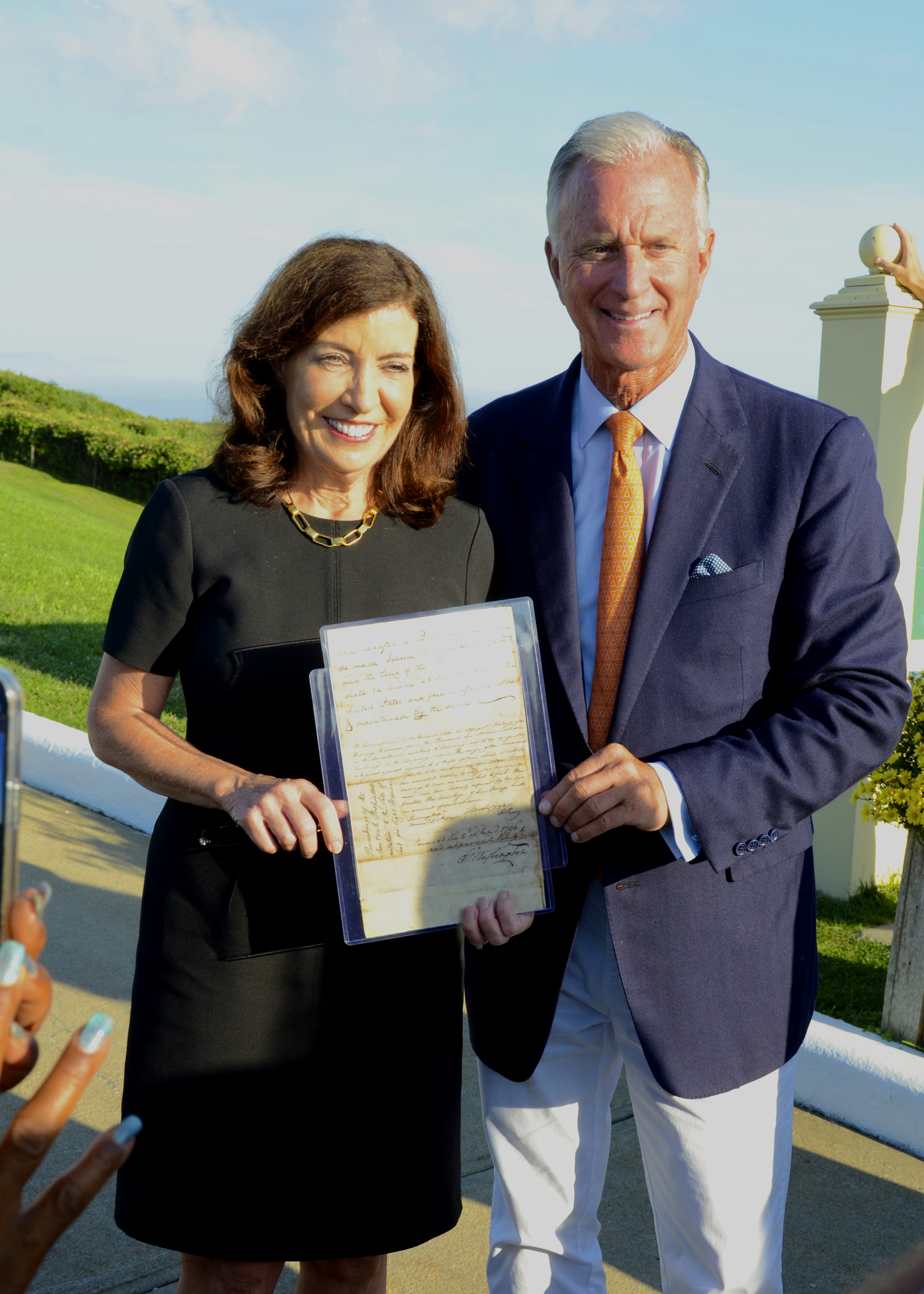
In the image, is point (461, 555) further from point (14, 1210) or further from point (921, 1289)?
point (921, 1289)

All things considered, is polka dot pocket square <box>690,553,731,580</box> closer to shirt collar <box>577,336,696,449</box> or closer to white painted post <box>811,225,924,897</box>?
shirt collar <box>577,336,696,449</box>

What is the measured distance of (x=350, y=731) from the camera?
80.3 inches

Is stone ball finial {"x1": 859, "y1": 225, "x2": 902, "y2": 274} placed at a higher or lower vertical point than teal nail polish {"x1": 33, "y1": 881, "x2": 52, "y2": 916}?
higher

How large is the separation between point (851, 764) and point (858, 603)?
0.30 metres

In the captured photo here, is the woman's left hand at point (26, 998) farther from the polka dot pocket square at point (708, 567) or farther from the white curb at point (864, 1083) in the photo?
the white curb at point (864, 1083)

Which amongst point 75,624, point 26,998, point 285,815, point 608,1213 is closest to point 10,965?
point 26,998

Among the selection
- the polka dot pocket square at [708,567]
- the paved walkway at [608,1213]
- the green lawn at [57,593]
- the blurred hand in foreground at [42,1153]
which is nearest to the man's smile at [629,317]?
the polka dot pocket square at [708,567]

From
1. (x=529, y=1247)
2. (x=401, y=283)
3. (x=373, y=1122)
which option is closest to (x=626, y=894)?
(x=373, y=1122)

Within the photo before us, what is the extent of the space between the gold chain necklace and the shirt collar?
54cm

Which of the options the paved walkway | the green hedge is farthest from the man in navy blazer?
the green hedge

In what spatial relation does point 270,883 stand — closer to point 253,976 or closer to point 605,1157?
point 253,976

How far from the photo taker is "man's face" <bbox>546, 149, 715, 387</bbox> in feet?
7.60

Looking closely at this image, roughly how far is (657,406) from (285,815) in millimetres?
1142

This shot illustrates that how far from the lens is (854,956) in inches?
201
